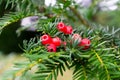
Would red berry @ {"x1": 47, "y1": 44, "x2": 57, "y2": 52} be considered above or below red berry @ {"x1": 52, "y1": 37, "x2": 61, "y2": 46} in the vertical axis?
below

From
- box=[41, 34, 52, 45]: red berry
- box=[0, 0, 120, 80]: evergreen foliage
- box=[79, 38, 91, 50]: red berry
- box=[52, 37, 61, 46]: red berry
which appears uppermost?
box=[41, 34, 52, 45]: red berry

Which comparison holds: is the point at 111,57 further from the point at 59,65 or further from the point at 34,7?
the point at 34,7

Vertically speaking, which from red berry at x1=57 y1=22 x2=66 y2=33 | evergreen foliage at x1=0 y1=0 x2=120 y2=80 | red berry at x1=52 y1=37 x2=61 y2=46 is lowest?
evergreen foliage at x1=0 y1=0 x2=120 y2=80

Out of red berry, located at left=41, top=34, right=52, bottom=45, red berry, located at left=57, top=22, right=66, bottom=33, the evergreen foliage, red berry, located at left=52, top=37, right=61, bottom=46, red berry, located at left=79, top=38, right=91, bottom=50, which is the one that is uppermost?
red berry, located at left=57, top=22, right=66, bottom=33

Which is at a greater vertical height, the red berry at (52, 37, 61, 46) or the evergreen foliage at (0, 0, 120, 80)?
the red berry at (52, 37, 61, 46)

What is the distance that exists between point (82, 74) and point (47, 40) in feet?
0.31

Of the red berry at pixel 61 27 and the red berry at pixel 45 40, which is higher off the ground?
the red berry at pixel 61 27

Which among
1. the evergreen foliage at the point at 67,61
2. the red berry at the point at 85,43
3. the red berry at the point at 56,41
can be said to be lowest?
the evergreen foliage at the point at 67,61

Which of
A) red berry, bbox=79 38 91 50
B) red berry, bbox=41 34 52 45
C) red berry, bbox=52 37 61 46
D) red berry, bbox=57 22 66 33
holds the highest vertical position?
red berry, bbox=57 22 66 33

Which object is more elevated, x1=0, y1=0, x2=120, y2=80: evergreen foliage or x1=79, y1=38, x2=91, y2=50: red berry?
x1=79, y1=38, x2=91, y2=50: red berry

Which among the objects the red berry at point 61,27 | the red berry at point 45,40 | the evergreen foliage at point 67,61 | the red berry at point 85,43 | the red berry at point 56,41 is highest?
the red berry at point 61,27

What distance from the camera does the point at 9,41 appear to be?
3725 millimetres

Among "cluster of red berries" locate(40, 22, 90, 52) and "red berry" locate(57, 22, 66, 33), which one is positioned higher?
"red berry" locate(57, 22, 66, 33)

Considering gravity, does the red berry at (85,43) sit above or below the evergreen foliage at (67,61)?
above
